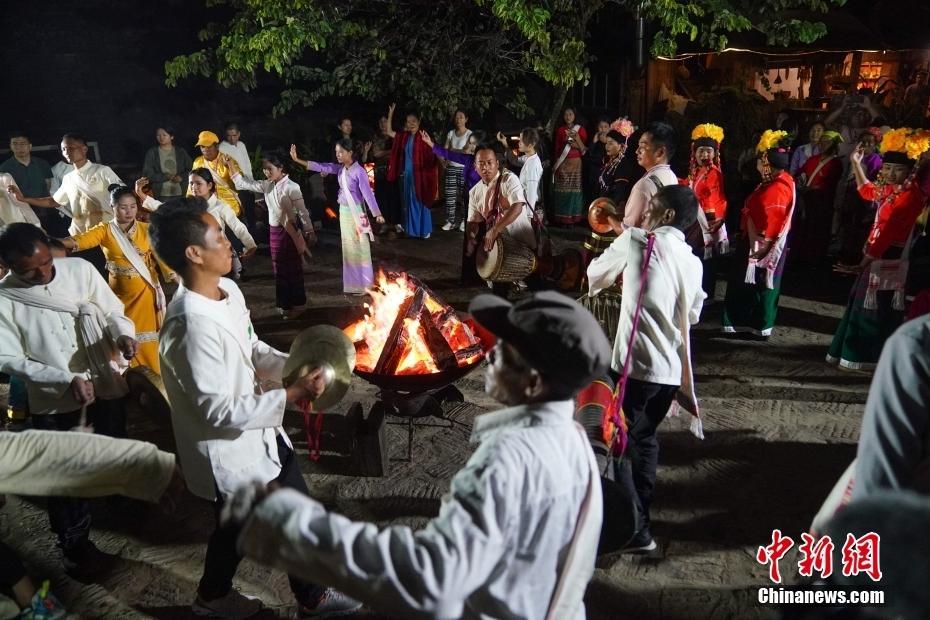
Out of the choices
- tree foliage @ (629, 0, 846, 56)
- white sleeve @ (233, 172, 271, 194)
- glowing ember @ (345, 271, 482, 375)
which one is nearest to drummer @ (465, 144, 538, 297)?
glowing ember @ (345, 271, 482, 375)

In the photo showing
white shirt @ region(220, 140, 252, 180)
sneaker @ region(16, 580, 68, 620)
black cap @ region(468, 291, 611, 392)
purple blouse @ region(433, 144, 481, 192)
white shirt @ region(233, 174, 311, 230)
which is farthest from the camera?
white shirt @ region(220, 140, 252, 180)

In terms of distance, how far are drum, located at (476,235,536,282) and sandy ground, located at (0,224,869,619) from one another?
126cm

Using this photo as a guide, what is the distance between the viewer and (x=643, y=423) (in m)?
4.14

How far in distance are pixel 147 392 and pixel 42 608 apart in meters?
1.67

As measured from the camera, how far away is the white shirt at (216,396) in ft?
9.14

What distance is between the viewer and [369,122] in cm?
1535

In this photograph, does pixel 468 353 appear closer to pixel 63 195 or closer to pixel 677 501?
pixel 677 501

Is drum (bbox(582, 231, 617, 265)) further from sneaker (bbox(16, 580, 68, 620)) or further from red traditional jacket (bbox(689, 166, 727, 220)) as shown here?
sneaker (bbox(16, 580, 68, 620))

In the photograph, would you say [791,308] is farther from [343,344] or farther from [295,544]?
[295,544]

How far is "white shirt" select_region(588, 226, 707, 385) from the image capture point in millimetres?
3904

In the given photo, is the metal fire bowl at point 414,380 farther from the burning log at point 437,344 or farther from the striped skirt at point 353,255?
the striped skirt at point 353,255

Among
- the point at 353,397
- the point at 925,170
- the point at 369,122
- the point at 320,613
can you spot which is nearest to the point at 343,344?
the point at 320,613

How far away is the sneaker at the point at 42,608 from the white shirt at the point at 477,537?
1.98m

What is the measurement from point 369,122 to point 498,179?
8730 mm
